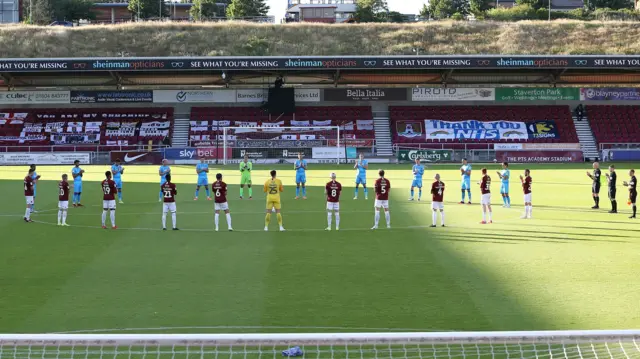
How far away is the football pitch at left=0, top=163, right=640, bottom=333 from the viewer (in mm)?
12922

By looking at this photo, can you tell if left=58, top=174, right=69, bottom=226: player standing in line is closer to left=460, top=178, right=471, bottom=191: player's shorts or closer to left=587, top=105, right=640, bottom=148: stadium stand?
left=460, top=178, right=471, bottom=191: player's shorts

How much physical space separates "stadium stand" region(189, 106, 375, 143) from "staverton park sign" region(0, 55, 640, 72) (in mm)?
4579

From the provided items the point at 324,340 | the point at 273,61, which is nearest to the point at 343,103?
the point at 273,61

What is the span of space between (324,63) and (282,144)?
8354mm

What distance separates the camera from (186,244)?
67.4ft

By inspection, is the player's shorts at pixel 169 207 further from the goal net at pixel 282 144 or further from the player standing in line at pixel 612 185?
the goal net at pixel 282 144

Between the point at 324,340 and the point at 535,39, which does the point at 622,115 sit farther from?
the point at 324,340

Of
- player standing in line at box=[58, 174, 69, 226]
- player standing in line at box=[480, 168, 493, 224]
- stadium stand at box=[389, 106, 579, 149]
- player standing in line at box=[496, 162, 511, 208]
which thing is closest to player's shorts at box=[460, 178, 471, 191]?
player standing in line at box=[496, 162, 511, 208]

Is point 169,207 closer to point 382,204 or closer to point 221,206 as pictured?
point 221,206

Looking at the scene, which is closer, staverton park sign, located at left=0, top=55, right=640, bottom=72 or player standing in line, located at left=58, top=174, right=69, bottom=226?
player standing in line, located at left=58, top=174, right=69, bottom=226

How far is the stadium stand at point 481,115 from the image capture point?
59.8m

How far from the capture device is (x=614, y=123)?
61312 millimetres

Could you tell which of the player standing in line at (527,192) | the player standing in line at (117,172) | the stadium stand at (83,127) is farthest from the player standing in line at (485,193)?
the stadium stand at (83,127)

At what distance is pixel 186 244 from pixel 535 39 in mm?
64791
